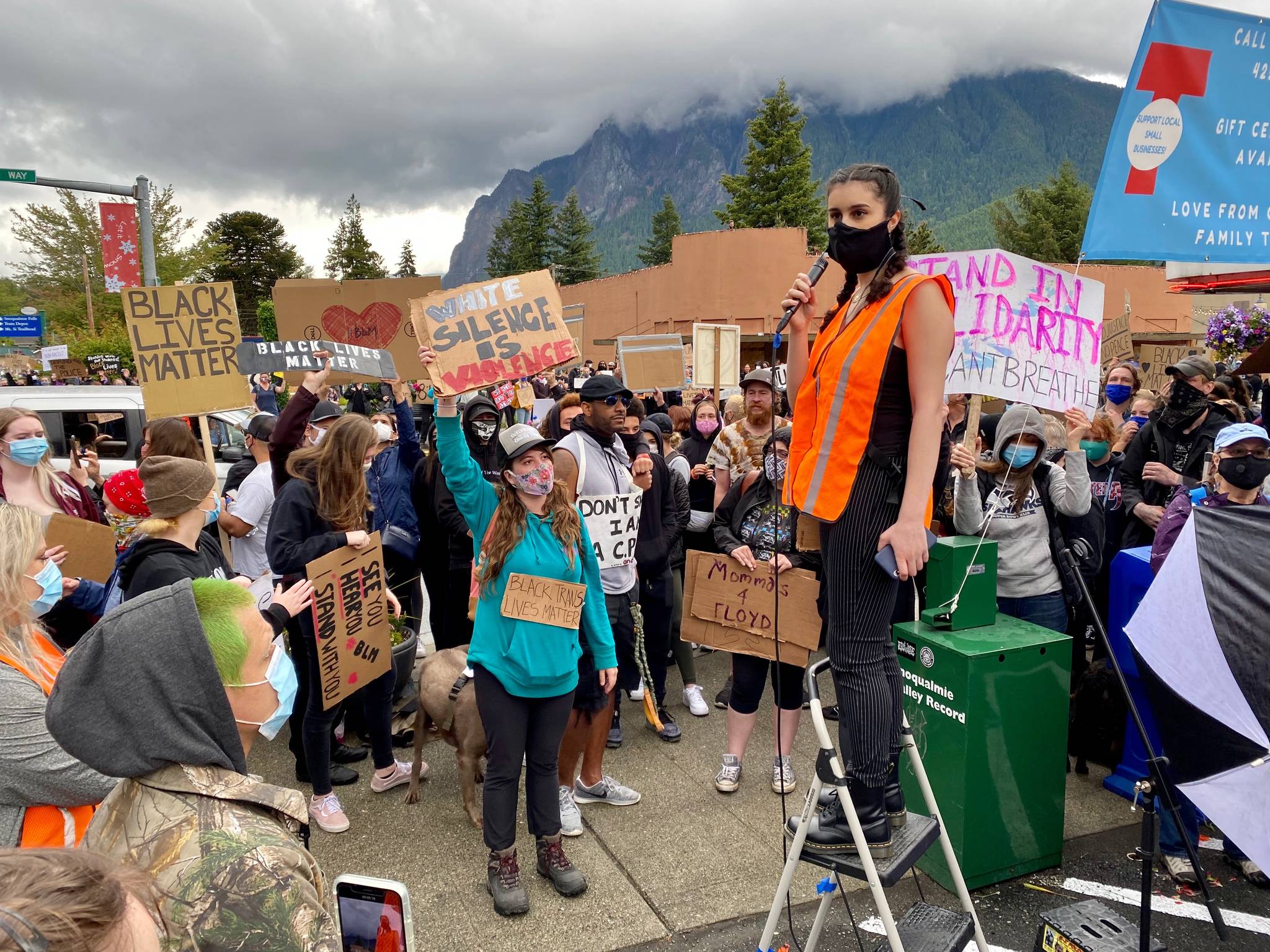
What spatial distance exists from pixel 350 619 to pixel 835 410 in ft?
9.84

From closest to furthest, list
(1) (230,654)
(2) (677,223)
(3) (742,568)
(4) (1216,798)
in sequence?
(1) (230,654), (4) (1216,798), (3) (742,568), (2) (677,223)

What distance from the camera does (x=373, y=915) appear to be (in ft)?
6.41

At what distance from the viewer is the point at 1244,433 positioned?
4066 mm

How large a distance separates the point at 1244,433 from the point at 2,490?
21.9 ft

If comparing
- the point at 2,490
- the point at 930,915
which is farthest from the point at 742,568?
the point at 2,490

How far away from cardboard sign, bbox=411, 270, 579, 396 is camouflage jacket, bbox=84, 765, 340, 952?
3.10 metres

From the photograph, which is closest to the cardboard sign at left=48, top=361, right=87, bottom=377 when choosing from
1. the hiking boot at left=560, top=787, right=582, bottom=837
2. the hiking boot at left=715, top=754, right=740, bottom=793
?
the hiking boot at left=560, top=787, right=582, bottom=837

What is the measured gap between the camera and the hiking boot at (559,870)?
3662mm

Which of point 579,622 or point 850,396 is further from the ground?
point 850,396

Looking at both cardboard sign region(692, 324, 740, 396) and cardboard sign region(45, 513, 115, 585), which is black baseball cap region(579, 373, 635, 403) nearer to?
cardboard sign region(45, 513, 115, 585)

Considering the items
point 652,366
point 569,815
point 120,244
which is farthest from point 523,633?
point 120,244

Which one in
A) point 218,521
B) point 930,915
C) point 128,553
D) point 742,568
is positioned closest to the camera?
point 930,915

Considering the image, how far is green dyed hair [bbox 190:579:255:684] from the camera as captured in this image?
1960 millimetres

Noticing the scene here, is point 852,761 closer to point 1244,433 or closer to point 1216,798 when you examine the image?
point 1216,798
